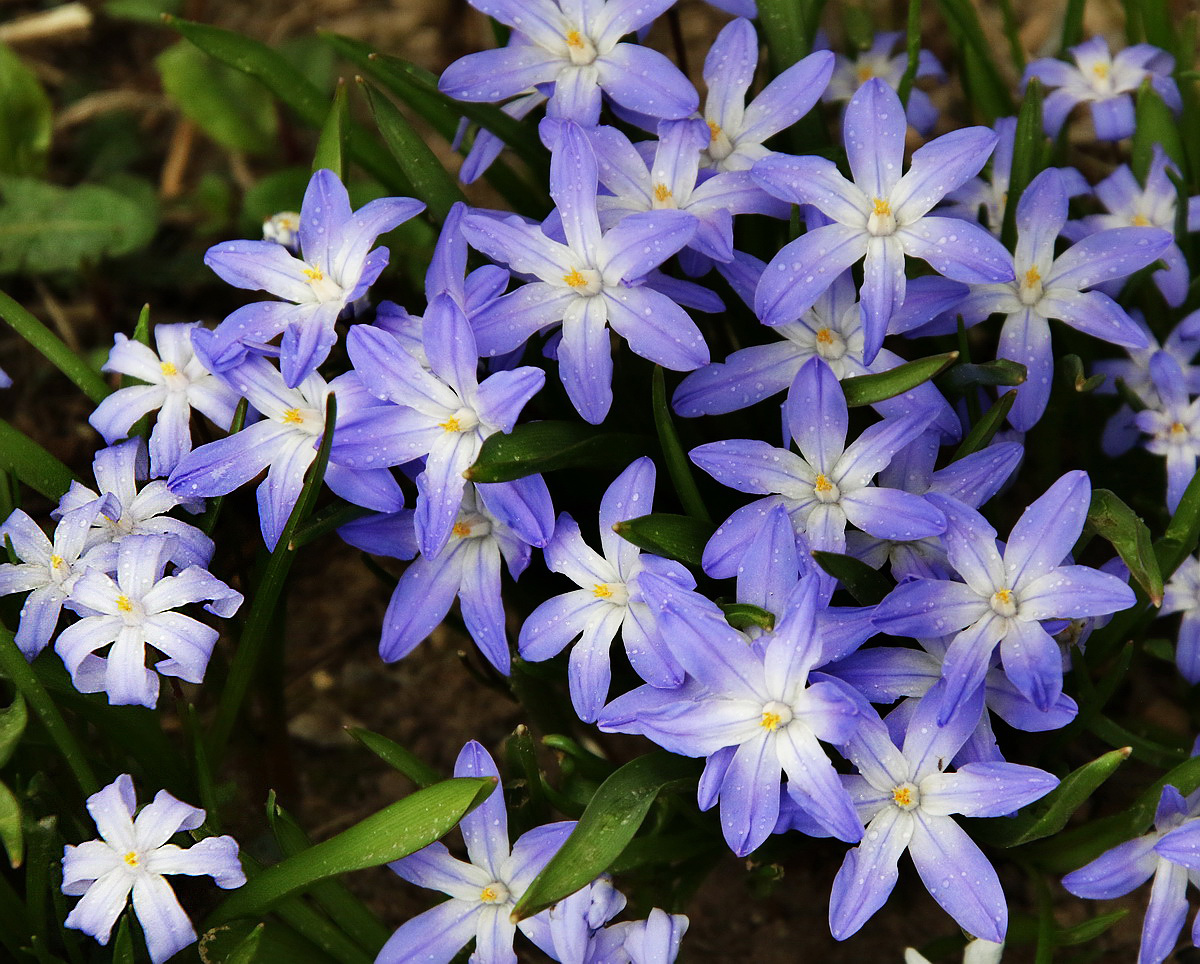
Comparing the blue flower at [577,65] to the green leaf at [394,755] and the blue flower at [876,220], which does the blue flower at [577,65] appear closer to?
the blue flower at [876,220]

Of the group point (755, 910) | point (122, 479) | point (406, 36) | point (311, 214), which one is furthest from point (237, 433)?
point (406, 36)

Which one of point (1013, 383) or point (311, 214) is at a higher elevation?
point (311, 214)

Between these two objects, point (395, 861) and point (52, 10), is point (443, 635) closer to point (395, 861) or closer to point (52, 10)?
point (395, 861)

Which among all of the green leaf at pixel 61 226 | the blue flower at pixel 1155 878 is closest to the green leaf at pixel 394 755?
the blue flower at pixel 1155 878

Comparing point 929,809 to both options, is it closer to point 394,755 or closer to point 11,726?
point 394,755

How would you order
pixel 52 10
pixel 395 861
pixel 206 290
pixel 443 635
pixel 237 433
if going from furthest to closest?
pixel 52 10, pixel 206 290, pixel 443 635, pixel 237 433, pixel 395 861

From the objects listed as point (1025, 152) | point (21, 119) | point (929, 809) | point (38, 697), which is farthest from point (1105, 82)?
point (21, 119)
